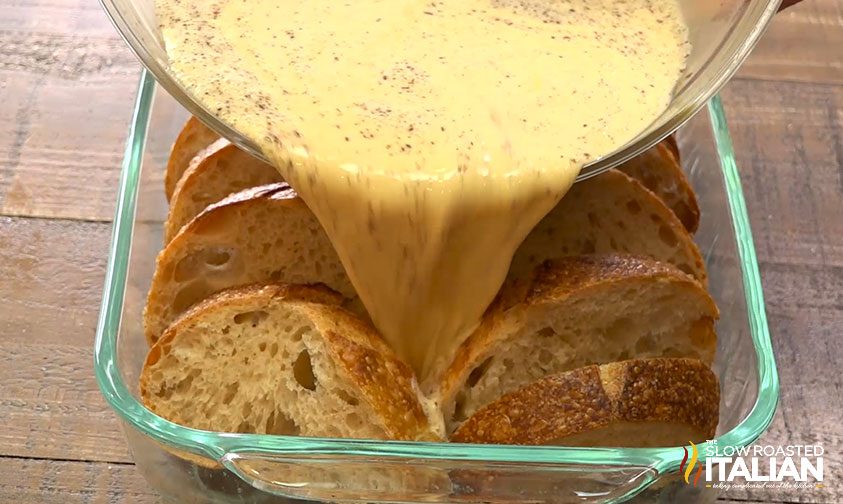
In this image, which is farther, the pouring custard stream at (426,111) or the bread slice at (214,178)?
the bread slice at (214,178)

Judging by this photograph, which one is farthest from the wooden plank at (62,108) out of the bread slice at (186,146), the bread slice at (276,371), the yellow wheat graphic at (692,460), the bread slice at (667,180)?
the yellow wheat graphic at (692,460)

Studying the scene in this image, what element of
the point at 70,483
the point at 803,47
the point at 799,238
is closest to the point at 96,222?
the point at 70,483

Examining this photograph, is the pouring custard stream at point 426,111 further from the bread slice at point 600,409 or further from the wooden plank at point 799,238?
the wooden plank at point 799,238

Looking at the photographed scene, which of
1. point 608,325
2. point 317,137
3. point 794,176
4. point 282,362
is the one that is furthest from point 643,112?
point 794,176

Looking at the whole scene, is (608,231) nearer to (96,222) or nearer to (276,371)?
(276,371)

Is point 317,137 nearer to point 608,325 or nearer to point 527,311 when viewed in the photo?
point 527,311

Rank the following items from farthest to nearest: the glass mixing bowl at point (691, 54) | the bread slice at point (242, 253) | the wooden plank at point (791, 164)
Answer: the wooden plank at point (791, 164)
the bread slice at point (242, 253)
the glass mixing bowl at point (691, 54)
